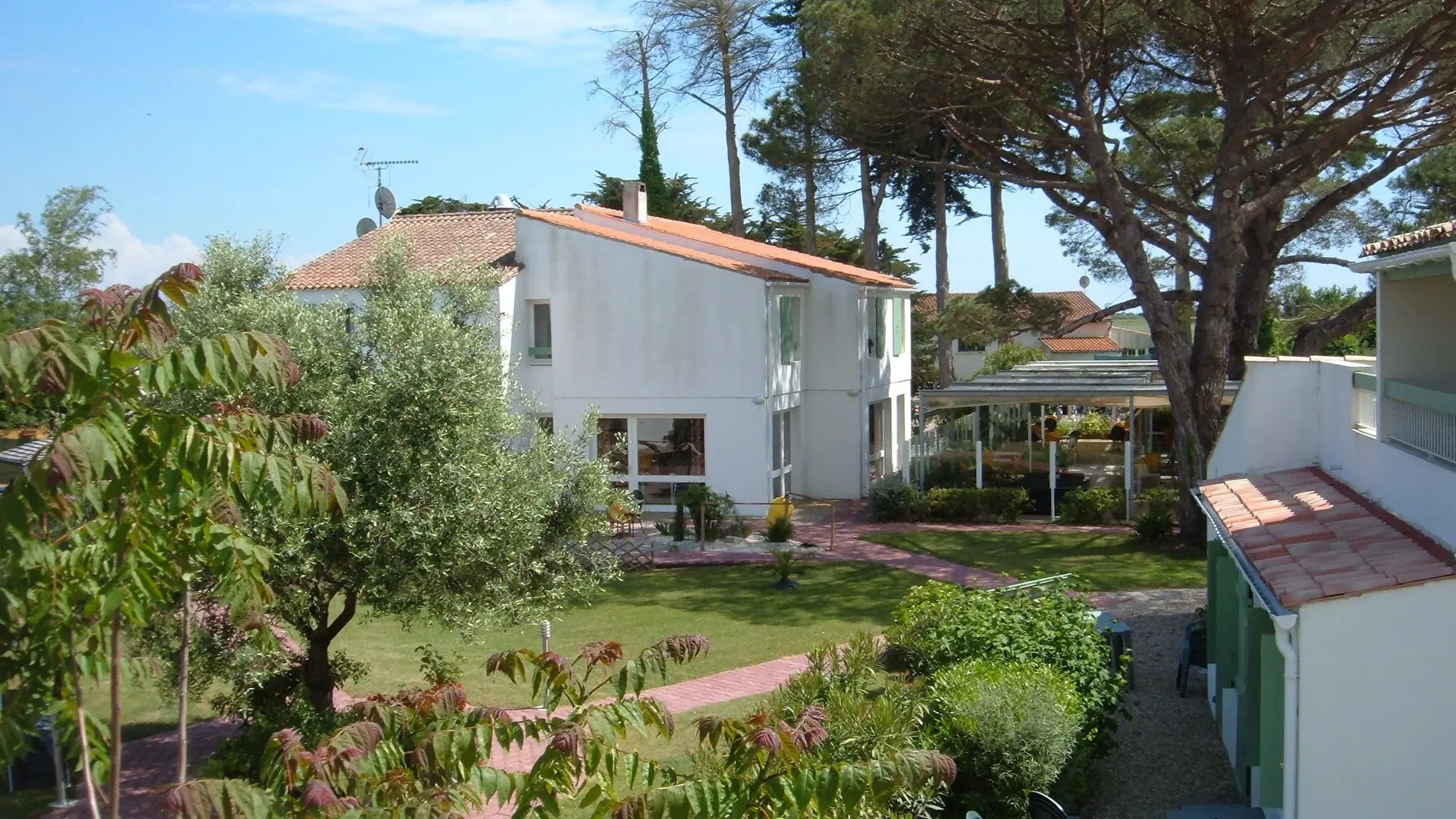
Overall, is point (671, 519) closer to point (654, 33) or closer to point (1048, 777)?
point (1048, 777)

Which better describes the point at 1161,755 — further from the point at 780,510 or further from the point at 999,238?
the point at 999,238

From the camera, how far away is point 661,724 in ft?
15.8

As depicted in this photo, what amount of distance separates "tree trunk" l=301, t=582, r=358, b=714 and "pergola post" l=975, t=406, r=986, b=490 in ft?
60.6

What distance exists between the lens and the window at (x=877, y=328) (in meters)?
31.1

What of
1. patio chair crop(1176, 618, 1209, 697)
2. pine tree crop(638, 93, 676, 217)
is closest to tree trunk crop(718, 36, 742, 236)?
pine tree crop(638, 93, 676, 217)

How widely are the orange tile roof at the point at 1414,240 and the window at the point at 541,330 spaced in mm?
19991

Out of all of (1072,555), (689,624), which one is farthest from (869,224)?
(689,624)

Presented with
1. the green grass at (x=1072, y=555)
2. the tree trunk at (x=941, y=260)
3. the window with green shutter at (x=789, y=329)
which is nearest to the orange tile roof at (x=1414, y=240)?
the green grass at (x=1072, y=555)

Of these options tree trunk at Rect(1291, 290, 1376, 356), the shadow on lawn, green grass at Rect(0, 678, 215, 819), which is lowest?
green grass at Rect(0, 678, 215, 819)

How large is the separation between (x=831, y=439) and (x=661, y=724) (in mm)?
25299

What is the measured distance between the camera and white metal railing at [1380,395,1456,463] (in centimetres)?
724

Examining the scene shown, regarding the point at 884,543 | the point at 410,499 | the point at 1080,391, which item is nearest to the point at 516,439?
the point at 410,499

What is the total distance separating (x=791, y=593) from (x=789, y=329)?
10.2m

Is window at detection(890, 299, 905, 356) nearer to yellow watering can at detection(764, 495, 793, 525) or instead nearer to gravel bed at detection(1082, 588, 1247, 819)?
yellow watering can at detection(764, 495, 793, 525)
